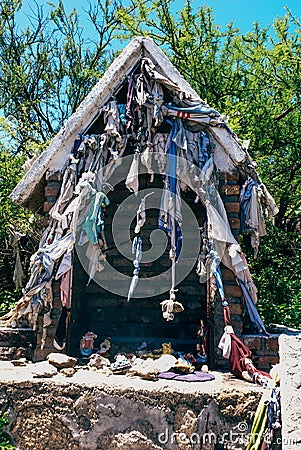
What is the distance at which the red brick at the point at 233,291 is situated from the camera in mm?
5258

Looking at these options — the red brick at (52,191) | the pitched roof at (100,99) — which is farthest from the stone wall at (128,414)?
the pitched roof at (100,99)

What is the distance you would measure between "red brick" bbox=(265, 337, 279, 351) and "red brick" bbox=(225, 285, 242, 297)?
57 centimetres

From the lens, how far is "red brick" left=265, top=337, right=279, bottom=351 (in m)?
5.11

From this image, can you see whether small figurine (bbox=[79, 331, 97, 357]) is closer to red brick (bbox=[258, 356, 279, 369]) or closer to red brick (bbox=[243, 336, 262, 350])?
red brick (bbox=[243, 336, 262, 350])

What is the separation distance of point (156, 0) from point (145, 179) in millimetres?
7922

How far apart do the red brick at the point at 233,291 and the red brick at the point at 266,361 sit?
712 millimetres

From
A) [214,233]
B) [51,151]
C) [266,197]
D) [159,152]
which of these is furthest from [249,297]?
[51,151]

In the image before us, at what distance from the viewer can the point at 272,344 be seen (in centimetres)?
511

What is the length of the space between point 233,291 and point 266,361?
2.67 ft

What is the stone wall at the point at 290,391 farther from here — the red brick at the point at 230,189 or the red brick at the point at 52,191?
the red brick at the point at 52,191

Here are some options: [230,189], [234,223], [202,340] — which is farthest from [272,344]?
[230,189]

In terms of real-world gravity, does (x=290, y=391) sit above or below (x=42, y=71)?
below

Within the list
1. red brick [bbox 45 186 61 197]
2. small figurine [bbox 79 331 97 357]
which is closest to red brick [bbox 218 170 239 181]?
red brick [bbox 45 186 61 197]

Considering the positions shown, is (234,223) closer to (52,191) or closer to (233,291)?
(233,291)
